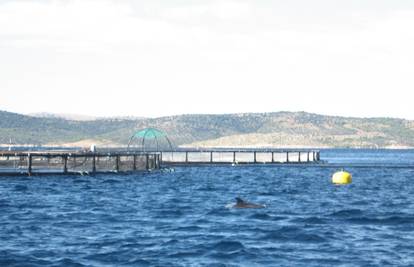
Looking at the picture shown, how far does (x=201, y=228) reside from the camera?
156ft

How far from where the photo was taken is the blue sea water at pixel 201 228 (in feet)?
121

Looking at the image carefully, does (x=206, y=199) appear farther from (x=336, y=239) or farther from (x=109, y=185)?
(x=336, y=239)

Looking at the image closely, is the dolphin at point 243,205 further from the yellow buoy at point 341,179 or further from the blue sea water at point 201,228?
the yellow buoy at point 341,179

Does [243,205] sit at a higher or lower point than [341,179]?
lower

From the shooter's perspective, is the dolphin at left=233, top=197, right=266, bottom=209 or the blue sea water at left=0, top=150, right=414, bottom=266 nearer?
the blue sea water at left=0, top=150, right=414, bottom=266

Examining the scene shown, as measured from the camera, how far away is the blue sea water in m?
36.9

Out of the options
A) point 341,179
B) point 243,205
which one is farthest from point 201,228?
point 341,179

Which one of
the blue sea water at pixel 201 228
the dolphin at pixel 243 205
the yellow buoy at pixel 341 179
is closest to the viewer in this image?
the blue sea water at pixel 201 228

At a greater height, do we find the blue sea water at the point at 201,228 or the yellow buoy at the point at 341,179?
the yellow buoy at the point at 341,179

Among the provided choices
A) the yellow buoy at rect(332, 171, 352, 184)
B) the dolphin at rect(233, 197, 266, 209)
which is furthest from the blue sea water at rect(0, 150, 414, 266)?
the yellow buoy at rect(332, 171, 352, 184)

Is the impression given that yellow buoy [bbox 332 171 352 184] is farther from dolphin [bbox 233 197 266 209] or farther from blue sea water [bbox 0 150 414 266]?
dolphin [bbox 233 197 266 209]

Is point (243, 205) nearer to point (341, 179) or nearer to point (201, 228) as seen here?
point (201, 228)

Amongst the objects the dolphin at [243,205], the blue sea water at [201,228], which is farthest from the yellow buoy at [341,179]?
the dolphin at [243,205]

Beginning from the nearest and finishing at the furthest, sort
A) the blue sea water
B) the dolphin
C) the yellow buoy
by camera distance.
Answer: the blue sea water
the dolphin
the yellow buoy
